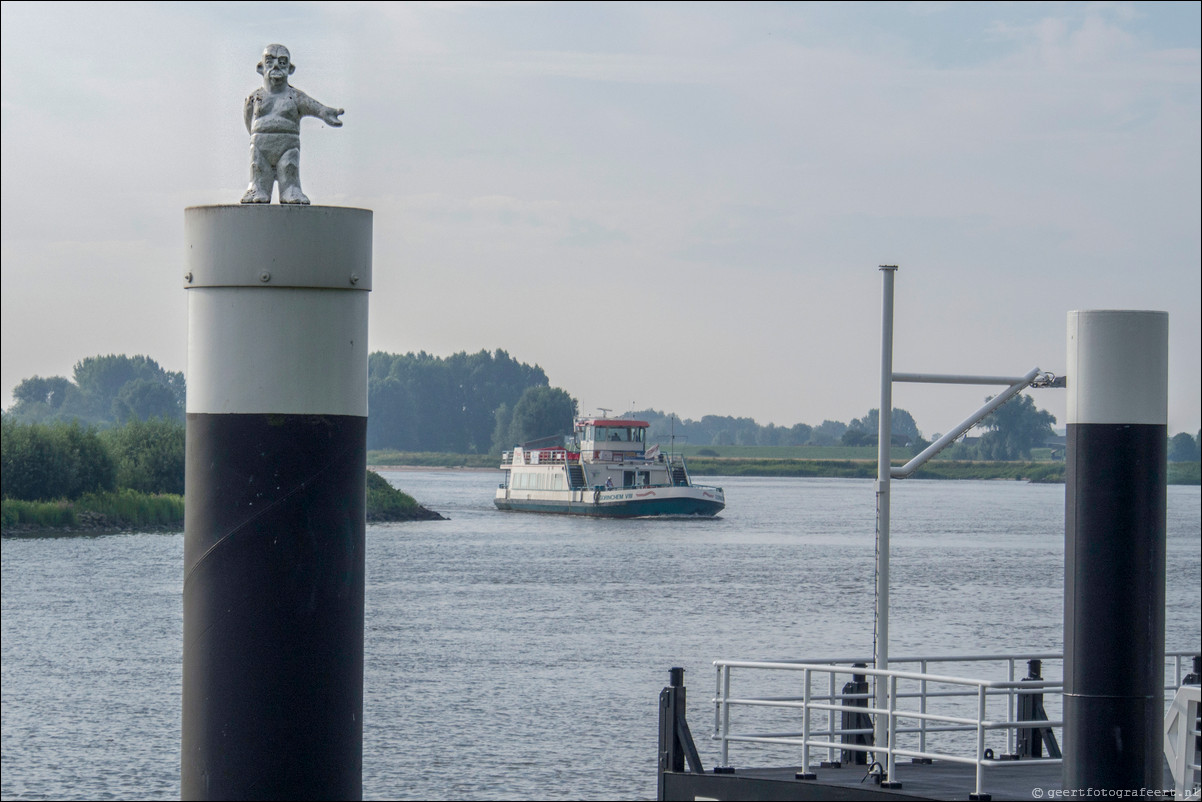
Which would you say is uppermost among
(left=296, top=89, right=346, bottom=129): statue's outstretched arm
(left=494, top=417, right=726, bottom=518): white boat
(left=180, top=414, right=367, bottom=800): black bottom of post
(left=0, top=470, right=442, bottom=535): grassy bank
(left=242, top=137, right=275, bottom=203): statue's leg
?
(left=296, top=89, right=346, bottom=129): statue's outstretched arm

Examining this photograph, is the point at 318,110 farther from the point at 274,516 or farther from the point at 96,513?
the point at 96,513

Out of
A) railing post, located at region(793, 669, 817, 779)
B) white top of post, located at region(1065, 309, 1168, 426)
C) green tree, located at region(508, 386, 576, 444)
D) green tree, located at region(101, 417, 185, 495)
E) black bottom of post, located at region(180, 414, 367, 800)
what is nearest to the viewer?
black bottom of post, located at region(180, 414, 367, 800)

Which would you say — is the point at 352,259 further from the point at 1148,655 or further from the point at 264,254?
the point at 1148,655

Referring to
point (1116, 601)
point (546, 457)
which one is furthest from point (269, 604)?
point (546, 457)

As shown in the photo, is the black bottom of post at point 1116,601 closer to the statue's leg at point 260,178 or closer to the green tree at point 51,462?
the statue's leg at point 260,178

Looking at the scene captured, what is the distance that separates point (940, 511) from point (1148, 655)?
507 feet

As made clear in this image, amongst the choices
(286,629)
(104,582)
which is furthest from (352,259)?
(104,582)

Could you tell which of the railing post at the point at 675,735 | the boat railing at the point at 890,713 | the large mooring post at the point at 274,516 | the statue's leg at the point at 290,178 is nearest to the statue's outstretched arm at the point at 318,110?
the statue's leg at the point at 290,178

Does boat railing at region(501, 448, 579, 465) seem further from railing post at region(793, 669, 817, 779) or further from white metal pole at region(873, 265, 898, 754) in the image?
railing post at region(793, 669, 817, 779)

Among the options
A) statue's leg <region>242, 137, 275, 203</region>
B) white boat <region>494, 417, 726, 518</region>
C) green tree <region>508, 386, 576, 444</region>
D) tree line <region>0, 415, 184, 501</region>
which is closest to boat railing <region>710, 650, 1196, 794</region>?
statue's leg <region>242, 137, 275, 203</region>

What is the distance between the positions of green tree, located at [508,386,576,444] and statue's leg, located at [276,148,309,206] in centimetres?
16302

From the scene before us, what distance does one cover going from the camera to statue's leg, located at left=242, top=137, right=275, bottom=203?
489 cm

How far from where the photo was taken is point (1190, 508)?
17750 cm

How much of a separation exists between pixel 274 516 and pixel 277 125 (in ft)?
4.93
